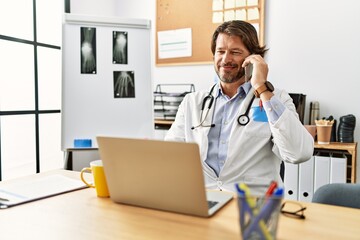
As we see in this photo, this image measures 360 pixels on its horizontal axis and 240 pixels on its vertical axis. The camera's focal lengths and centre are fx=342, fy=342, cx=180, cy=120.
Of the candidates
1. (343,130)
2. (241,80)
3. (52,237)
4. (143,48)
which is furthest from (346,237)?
(143,48)

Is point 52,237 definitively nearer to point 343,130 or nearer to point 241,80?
point 241,80

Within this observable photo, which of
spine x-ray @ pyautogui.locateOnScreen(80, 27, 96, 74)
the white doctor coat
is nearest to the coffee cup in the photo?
the white doctor coat

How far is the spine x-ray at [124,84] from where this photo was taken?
2.46 m

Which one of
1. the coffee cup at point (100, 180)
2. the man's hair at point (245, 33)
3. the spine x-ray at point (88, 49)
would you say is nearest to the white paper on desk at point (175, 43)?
the spine x-ray at point (88, 49)

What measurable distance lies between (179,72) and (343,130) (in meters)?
1.50

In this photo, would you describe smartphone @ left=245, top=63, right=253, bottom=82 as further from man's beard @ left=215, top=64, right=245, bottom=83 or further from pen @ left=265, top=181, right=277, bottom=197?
pen @ left=265, top=181, right=277, bottom=197

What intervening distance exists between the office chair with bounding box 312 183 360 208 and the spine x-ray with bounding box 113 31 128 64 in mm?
1704

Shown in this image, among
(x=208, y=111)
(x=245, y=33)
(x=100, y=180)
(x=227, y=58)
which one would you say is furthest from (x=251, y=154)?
(x=100, y=180)

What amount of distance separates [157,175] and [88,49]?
1.77 metres

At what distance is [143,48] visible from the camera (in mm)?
2525

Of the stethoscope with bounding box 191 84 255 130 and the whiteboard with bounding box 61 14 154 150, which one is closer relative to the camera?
the stethoscope with bounding box 191 84 255 130

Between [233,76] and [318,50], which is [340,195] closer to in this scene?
[233,76]

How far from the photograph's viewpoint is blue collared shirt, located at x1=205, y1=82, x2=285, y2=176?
1.54 metres

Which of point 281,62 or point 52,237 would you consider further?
point 281,62
